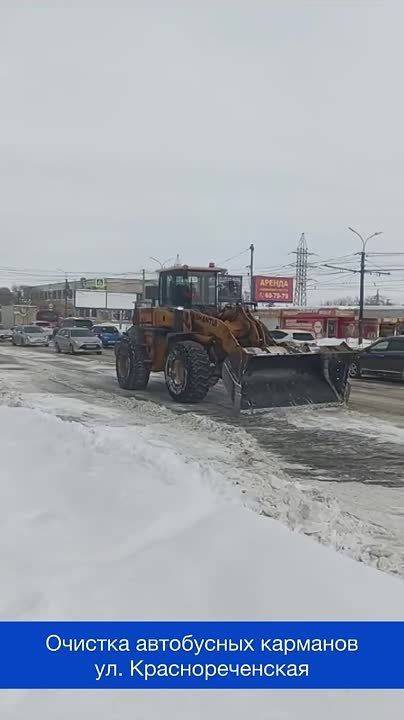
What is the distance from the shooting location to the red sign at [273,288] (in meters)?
83.4

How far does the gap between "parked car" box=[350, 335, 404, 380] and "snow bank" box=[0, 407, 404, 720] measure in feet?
46.1

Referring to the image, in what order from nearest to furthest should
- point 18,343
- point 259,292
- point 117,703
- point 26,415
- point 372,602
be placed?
1. point 117,703
2. point 372,602
3. point 26,415
4. point 18,343
5. point 259,292

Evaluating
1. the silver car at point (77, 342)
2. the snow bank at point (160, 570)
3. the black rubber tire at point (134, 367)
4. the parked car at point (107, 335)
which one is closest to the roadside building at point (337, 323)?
the parked car at point (107, 335)

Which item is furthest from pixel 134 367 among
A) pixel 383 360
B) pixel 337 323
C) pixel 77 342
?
pixel 337 323

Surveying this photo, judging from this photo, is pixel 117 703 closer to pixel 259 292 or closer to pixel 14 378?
pixel 14 378

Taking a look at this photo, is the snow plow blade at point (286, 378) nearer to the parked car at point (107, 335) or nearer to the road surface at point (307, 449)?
the road surface at point (307, 449)

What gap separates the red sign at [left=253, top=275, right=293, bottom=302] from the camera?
83.4m

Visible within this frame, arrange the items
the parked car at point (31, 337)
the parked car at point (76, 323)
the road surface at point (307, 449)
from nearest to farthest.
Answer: the road surface at point (307, 449) < the parked car at point (31, 337) < the parked car at point (76, 323)

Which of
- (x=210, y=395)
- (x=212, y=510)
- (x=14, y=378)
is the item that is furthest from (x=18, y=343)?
(x=212, y=510)

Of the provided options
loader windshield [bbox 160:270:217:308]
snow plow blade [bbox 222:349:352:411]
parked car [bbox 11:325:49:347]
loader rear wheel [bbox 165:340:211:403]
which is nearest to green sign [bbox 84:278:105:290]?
parked car [bbox 11:325:49:347]

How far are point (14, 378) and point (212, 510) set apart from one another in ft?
45.6

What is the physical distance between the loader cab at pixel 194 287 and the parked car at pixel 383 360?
6440 millimetres

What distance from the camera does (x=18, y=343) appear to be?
38656 millimetres
